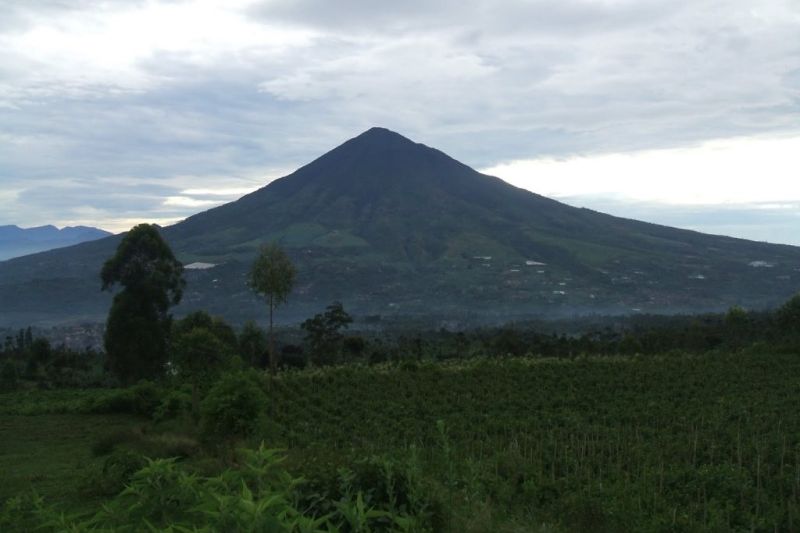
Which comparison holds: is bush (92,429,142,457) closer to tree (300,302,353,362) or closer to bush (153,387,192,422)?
bush (153,387,192,422)

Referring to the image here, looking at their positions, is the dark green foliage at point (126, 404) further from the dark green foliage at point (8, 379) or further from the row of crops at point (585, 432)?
the dark green foliage at point (8, 379)

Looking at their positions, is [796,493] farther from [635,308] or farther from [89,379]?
[635,308]

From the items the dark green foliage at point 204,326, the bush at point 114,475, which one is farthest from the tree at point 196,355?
the bush at point 114,475

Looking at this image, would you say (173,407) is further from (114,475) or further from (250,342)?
(250,342)

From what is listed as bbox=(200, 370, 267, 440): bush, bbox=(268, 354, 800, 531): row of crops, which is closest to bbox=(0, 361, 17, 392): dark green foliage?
bbox=(268, 354, 800, 531): row of crops

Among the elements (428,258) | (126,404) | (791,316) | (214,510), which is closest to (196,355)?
(126,404)
